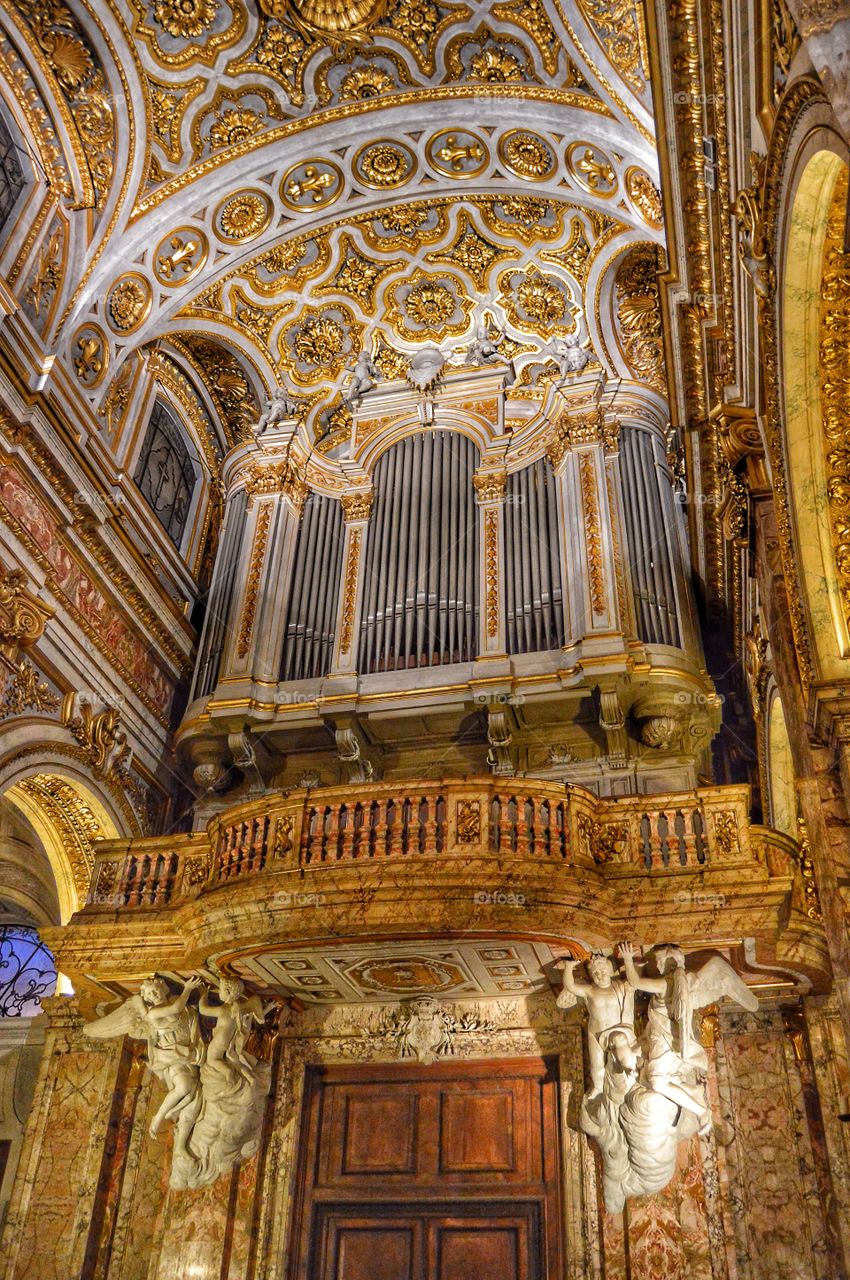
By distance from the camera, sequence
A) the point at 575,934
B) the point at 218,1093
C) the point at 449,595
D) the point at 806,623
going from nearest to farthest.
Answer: the point at 806,623 → the point at 575,934 → the point at 218,1093 → the point at 449,595

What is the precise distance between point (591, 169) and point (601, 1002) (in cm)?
892

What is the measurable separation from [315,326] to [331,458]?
1749mm

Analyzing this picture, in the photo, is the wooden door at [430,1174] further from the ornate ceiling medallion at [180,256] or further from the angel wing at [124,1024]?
the ornate ceiling medallion at [180,256]

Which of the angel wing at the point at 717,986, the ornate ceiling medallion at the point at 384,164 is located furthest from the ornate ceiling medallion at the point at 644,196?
the angel wing at the point at 717,986

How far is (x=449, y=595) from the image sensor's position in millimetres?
12172

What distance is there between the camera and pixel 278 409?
14.3 metres

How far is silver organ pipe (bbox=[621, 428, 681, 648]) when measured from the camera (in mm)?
11297

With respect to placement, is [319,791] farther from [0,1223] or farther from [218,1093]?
[0,1223]

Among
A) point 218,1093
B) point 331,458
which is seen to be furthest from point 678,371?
point 218,1093

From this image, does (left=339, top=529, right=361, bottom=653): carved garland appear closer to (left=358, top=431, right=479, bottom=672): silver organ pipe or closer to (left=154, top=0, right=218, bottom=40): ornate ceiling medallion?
(left=358, top=431, right=479, bottom=672): silver organ pipe

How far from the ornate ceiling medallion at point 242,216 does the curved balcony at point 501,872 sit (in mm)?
7499

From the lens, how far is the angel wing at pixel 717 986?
27.7 ft

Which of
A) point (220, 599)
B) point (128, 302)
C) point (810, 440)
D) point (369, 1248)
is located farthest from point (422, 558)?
point (369, 1248)

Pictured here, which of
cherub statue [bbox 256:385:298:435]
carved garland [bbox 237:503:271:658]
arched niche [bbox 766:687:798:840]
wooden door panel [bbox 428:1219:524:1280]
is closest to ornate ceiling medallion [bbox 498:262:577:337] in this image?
cherub statue [bbox 256:385:298:435]
